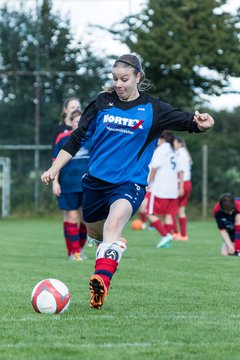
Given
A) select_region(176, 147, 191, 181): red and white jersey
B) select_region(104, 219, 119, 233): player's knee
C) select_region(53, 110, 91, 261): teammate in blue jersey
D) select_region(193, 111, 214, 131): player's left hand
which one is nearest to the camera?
select_region(104, 219, 119, 233): player's knee

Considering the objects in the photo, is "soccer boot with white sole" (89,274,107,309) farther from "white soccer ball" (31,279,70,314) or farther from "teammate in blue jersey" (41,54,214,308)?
"teammate in blue jersey" (41,54,214,308)

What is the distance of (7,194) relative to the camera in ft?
82.7

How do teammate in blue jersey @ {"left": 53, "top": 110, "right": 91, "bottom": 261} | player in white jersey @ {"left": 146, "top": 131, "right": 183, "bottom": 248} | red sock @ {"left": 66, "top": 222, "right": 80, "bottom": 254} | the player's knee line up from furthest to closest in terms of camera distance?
player in white jersey @ {"left": 146, "top": 131, "right": 183, "bottom": 248} < red sock @ {"left": 66, "top": 222, "right": 80, "bottom": 254} < teammate in blue jersey @ {"left": 53, "top": 110, "right": 91, "bottom": 261} < the player's knee

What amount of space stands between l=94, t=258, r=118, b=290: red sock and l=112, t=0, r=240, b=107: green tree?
20541 mm

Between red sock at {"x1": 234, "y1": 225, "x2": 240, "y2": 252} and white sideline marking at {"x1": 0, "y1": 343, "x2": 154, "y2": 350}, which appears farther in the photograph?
red sock at {"x1": 234, "y1": 225, "x2": 240, "y2": 252}

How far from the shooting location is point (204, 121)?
6680mm

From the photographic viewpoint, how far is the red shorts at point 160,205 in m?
15.4

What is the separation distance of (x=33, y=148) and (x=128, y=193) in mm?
18757

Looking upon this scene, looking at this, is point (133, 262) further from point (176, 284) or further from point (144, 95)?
point (144, 95)

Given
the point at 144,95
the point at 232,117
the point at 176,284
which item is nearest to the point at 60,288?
the point at 144,95

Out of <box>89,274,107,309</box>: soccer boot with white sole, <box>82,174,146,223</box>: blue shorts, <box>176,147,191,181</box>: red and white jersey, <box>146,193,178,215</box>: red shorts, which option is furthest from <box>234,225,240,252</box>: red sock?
<box>89,274,107,309</box>: soccer boot with white sole

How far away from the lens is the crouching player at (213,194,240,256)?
1175cm

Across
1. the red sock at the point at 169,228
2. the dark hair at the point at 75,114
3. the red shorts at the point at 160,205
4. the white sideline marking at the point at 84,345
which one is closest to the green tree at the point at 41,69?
the red shorts at the point at 160,205

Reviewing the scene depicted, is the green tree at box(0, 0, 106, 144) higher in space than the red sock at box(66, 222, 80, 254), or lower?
higher
